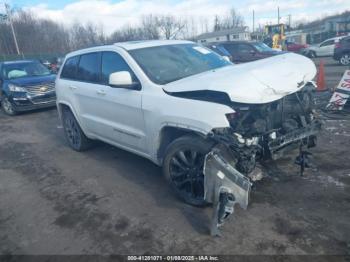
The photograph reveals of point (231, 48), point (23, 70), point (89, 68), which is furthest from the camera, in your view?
point (231, 48)

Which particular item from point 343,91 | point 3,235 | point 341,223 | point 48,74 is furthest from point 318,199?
point 48,74

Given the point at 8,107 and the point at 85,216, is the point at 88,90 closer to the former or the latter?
the point at 85,216

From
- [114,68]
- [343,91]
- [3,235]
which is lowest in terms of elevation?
[3,235]

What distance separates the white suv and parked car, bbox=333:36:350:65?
46.1ft

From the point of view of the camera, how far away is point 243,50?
15.5 m

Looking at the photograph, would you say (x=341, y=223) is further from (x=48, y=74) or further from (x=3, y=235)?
(x=48, y=74)

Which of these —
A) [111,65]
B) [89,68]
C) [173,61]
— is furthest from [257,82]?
[89,68]

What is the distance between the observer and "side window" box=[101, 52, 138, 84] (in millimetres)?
4203

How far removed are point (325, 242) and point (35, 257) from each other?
111 inches

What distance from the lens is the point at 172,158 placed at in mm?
3623

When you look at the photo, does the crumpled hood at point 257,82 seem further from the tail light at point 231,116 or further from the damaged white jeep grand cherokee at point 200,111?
the tail light at point 231,116

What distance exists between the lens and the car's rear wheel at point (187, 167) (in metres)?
3.37

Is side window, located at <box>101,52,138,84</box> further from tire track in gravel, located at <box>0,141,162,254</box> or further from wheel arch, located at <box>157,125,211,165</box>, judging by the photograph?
tire track in gravel, located at <box>0,141,162,254</box>

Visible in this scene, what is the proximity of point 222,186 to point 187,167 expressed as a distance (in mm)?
602
